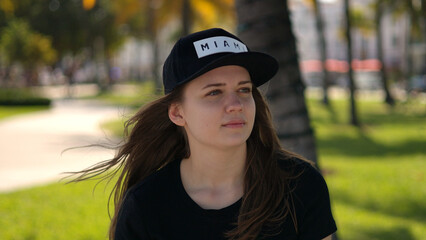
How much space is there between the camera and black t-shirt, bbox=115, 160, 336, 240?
85.0 inches

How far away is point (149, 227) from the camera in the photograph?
2.18 meters

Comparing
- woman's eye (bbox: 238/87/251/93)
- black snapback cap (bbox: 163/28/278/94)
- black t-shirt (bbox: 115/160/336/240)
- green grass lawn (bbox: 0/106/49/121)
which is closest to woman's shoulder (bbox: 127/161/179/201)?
black t-shirt (bbox: 115/160/336/240)

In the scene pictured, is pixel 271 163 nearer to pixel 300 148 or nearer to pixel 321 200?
pixel 321 200

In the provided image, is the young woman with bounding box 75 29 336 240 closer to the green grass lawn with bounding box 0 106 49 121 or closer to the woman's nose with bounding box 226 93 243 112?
the woman's nose with bounding box 226 93 243 112

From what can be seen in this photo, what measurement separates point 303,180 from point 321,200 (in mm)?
108

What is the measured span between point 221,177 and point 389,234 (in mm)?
3720

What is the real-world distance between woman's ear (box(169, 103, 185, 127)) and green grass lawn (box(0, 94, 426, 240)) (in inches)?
35.8

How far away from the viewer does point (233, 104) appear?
7.04 feet

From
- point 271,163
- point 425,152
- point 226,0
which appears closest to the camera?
point 271,163

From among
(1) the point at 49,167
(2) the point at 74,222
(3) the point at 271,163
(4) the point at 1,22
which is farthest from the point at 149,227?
(4) the point at 1,22

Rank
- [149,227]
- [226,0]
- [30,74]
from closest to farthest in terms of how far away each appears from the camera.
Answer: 1. [149,227]
2. [226,0]
3. [30,74]

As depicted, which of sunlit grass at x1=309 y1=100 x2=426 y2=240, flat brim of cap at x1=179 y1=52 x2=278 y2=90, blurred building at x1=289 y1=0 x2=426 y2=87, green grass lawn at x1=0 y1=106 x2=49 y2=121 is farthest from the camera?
blurred building at x1=289 y1=0 x2=426 y2=87

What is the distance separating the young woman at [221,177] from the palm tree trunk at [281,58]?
71.4 inches

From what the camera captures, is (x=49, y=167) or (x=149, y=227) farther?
(x=49, y=167)
